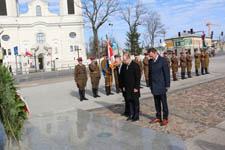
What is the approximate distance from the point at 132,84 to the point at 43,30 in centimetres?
5023

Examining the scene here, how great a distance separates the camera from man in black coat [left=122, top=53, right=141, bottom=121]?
19.5 ft

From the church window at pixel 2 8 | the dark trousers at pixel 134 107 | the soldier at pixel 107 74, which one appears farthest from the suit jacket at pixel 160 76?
the church window at pixel 2 8

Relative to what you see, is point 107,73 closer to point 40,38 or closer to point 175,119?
point 175,119

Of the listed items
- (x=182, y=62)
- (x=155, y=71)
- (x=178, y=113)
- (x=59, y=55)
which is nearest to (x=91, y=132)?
(x=155, y=71)

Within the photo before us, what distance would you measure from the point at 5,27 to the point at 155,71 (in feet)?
169

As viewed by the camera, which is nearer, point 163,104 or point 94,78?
point 163,104

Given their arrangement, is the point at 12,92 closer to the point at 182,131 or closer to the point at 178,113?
the point at 182,131

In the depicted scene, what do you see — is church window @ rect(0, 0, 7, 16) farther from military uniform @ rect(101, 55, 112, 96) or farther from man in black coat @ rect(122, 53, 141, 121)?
man in black coat @ rect(122, 53, 141, 121)

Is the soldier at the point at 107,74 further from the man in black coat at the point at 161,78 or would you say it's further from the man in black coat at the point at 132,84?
the man in black coat at the point at 161,78

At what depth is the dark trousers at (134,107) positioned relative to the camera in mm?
→ 5978

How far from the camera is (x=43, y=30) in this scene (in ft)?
172

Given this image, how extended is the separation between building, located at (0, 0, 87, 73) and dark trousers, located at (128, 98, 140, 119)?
44.6 meters

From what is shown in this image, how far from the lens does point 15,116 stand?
4.45m

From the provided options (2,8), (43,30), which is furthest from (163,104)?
(2,8)
